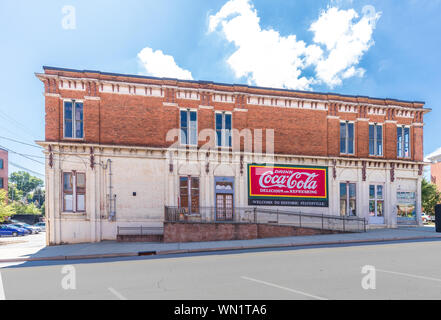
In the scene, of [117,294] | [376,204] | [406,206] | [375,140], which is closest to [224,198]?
[376,204]

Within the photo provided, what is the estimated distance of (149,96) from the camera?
19.2 m

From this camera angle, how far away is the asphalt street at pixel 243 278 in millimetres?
6254

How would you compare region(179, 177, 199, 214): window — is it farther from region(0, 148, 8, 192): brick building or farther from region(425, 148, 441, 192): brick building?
region(425, 148, 441, 192): brick building

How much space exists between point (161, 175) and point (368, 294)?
1481 cm

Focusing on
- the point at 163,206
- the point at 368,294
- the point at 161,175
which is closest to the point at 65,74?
the point at 161,175

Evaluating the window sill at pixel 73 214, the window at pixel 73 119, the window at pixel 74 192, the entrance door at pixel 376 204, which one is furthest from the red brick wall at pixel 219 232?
the window at pixel 73 119

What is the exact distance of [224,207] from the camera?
775 inches

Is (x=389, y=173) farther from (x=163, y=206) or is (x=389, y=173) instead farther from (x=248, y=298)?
(x=248, y=298)

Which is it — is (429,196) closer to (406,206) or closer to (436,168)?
(406,206)

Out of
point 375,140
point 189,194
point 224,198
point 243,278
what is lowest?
point 243,278

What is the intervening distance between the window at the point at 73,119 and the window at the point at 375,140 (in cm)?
2117

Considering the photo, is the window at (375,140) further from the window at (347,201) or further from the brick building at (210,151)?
the window at (347,201)

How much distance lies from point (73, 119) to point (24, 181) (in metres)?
108

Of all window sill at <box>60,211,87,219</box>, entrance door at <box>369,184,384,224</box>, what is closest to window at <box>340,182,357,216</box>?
entrance door at <box>369,184,384,224</box>
